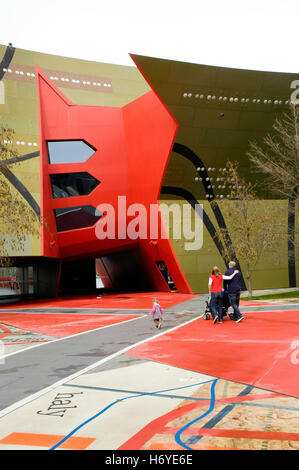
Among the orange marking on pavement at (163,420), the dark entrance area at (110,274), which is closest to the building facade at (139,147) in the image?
the dark entrance area at (110,274)

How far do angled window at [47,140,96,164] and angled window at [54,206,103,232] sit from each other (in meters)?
2.96

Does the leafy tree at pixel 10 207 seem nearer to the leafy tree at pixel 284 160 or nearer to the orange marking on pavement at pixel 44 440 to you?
the orange marking on pavement at pixel 44 440

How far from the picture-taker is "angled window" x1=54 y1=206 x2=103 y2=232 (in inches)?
1019

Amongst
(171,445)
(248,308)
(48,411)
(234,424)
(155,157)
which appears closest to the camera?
(171,445)

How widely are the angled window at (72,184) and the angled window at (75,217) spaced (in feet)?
3.01

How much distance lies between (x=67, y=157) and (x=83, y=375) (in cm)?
2101

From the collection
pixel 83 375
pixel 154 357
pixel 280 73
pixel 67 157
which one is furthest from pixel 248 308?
pixel 67 157

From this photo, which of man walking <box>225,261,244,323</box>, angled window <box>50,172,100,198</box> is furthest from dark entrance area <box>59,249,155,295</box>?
man walking <box>225,261,244,323</box>

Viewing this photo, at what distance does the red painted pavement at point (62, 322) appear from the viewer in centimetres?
1219

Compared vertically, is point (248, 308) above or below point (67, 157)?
below

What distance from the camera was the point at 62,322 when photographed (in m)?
14.4

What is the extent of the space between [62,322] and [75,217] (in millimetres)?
12501

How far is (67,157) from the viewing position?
1018 inches
